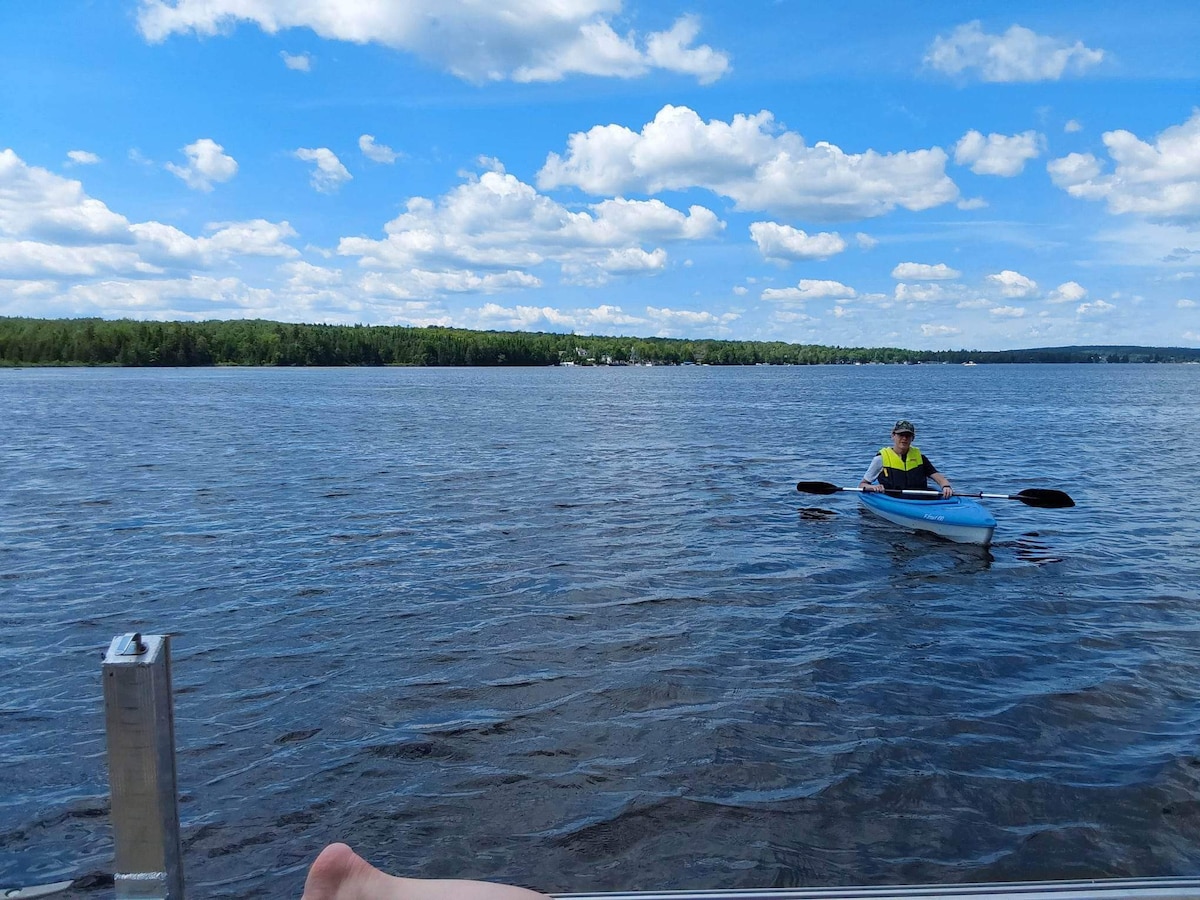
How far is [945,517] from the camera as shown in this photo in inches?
673

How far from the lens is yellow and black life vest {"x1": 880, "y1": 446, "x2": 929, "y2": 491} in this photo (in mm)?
18906

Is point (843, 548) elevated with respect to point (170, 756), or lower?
lower

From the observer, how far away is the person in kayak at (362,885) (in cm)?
309

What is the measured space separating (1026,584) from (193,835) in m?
12.8

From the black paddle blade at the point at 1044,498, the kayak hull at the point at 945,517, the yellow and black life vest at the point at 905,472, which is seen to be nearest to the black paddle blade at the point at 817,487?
the kayak hull at the point at 945,517

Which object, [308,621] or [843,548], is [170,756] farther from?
[843,548]

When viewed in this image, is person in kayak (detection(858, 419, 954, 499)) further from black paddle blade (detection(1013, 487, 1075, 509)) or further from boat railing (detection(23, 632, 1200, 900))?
boat railing (detection(23, 632, 1200, 900))

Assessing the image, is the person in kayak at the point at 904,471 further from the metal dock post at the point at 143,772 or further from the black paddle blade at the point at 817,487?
the metal dock post at the point at 143,772

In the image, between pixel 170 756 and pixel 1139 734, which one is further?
pixel 1139 734

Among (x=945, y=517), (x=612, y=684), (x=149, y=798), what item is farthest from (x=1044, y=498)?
(x=149, y=798)

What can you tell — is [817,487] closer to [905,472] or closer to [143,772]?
[905,472]

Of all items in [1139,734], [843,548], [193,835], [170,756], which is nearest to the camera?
[170,756]

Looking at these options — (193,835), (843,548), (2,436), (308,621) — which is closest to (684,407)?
(2,436)

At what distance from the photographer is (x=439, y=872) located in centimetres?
657
